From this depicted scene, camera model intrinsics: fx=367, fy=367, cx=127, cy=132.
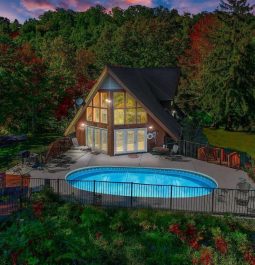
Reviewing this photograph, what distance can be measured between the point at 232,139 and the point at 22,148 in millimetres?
23301

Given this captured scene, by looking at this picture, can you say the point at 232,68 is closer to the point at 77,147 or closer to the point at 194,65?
the point at 194,65

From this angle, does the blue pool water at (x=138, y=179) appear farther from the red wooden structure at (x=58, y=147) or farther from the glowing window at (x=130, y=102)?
the glowing window at (x=130, y=102)

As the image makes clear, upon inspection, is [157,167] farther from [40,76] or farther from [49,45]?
[49,45]

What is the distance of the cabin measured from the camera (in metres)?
31.2

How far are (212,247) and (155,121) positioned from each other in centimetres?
1728

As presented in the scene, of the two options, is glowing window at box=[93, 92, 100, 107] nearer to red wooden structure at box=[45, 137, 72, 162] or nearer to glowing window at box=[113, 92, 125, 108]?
glowing window at box=[113, 92, 125, 108]

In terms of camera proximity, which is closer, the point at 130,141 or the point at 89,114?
the point at 130,141

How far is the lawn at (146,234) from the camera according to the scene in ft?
49.0

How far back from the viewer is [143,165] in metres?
28.5

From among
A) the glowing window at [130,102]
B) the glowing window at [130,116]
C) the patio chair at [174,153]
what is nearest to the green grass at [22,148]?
the glowing window at [130,116]

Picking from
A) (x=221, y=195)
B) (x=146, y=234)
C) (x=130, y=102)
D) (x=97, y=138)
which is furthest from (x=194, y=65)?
(x=146, y=234)

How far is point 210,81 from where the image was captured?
43.8m

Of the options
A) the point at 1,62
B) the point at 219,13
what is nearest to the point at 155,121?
the point at 1,62

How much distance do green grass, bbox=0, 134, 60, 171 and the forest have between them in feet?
8.22
